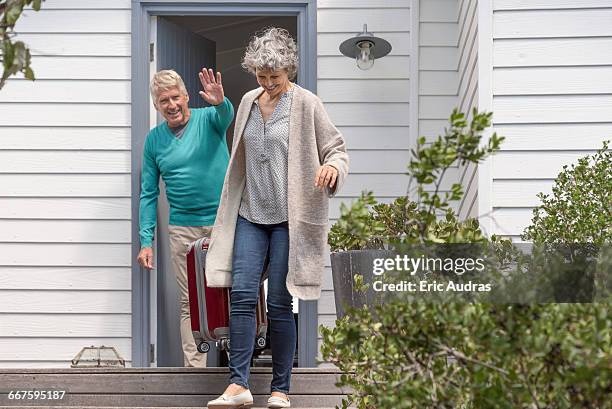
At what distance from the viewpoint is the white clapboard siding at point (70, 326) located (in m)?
5.98

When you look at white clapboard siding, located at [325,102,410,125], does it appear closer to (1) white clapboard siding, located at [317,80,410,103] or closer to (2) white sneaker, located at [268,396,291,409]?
(1) white clapboard siding, located at [317,80,410,103]

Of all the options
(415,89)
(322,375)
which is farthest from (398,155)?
(322,375)

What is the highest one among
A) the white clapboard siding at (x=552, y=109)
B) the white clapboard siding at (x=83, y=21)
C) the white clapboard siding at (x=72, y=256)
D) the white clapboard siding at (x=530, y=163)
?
the white clapboard siding at (x=83, y=21)

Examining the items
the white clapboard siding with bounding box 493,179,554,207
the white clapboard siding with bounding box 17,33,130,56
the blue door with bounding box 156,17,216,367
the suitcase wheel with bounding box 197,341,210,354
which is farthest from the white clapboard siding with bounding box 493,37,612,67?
the white clapboard siding with bounding box 17,33,130,56

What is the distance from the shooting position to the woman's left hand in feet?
13.0

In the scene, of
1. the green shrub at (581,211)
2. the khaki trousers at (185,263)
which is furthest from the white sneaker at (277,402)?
the khaki trousers at (185,263)

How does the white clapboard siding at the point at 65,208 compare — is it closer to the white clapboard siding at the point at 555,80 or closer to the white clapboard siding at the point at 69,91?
the white clapboard siding at the point at 69,91

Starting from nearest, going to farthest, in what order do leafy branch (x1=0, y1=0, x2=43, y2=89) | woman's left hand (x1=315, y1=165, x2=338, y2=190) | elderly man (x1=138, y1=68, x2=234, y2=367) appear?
leafy branch (x1=0, y1=0, x2=43, y2=89), woman's left hand (x1=315, y1=165, x2=338, y2=190), elderly man (x1=138, y1=68, x2=234, y2=367)

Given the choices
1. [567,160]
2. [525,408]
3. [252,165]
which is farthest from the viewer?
[567,160]

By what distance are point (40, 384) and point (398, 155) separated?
88.7 inches

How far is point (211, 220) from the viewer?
539cm

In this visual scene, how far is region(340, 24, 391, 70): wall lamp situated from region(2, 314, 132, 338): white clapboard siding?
1742mm

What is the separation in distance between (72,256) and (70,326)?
356 millimetres

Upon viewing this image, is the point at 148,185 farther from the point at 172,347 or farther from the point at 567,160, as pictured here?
the point at 567,160
